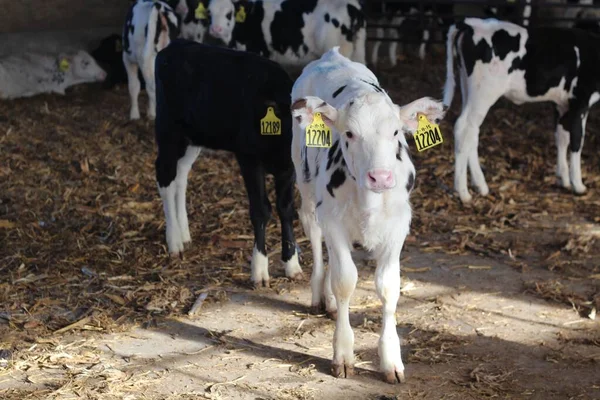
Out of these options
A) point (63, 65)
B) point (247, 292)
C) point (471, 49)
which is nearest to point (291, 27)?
point (63, 65)

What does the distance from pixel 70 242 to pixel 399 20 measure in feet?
28.0

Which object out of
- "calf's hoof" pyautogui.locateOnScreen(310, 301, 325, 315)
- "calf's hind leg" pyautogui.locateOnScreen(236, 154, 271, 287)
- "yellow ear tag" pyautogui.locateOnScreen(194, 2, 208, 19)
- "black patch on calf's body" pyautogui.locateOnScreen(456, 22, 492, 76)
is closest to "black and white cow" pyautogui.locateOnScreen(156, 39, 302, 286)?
"calf's hind leg" pyautogui.locateOnScreen(236, 154, 271, 287)

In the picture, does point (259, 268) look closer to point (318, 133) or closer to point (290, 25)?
point (318, 133)

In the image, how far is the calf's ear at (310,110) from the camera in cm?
469

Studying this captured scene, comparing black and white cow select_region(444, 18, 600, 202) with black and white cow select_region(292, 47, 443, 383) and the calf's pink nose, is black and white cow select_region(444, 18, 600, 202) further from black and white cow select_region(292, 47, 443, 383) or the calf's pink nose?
the calf's pink nose

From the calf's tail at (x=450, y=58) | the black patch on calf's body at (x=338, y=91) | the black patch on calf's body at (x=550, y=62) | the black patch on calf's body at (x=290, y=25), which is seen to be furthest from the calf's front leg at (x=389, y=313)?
the black patch on calf's body at (x=290, y=25)

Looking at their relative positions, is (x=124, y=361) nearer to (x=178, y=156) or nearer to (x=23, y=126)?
(x=178, y=156)

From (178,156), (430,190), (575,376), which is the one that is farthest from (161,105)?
(575,376)

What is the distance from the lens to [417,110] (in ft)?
15.9

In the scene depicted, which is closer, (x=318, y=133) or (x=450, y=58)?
(x=318, y=133)

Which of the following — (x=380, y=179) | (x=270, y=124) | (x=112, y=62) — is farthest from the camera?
(x=112, y=62)

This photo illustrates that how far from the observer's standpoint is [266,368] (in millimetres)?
5062

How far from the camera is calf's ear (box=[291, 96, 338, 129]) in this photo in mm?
4691

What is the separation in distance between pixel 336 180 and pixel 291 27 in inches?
301
